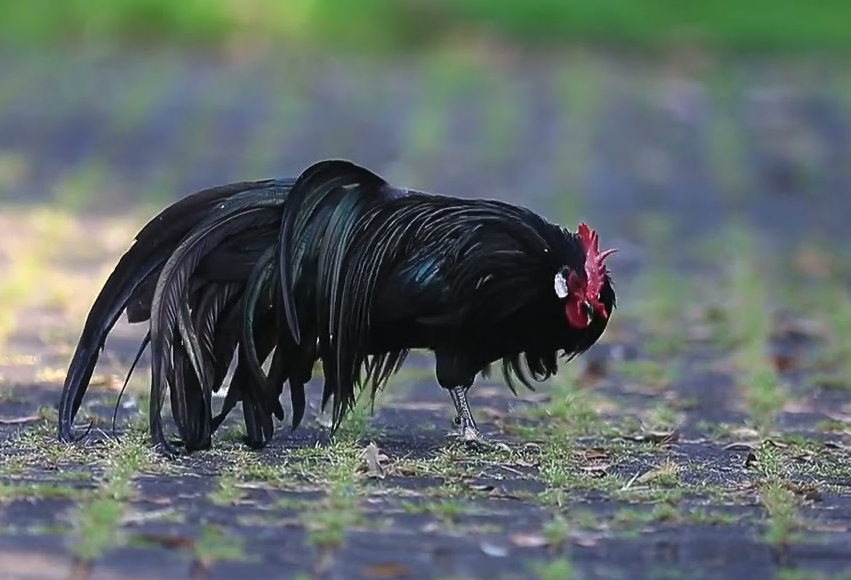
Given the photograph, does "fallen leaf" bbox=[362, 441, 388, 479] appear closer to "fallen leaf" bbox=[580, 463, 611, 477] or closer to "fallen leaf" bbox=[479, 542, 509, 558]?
"fallen leaf" bbox=[580, 463, 611, 477]

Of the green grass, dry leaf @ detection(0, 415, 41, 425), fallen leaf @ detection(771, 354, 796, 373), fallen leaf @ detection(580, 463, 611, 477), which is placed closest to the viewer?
fallen leaf @ detection(580, 463, 611, 477)

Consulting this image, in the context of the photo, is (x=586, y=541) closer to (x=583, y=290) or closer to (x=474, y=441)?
(x=583, y=290)

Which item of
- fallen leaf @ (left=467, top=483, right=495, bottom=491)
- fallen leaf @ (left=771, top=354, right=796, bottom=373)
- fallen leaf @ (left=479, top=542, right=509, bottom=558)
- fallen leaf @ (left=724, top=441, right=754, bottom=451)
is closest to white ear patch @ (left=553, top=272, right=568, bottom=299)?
fallen leaf @ (left=467, top=483, right=495, bottom=491)

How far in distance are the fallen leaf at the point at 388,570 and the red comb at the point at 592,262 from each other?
1621mm

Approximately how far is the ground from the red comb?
0.64 m

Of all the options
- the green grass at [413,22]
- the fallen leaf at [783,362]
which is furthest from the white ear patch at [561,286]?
the green grass at [413,22]

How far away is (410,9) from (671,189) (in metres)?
6.73

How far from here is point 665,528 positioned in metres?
5.02

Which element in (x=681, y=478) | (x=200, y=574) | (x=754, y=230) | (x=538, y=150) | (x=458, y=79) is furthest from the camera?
(x=458, y=79)

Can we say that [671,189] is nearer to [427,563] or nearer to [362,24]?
[362,24]

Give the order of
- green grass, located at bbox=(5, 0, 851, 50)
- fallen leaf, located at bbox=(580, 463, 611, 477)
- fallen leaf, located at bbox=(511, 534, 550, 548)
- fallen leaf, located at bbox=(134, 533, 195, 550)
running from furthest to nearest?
1. green grass, located at bbox=(5, 0, 851, 50)
2. fallen leaf, located at bbox=(580, 463, 611, 477)
3. fallen leaf, located at bbox=(511, 534, 550, 548)
4. fallen leaf, located at bbox=(134, 533, 195, 550)

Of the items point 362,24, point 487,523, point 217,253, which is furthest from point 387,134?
point 487,523

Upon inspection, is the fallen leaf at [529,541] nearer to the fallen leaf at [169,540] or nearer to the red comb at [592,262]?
the fallen leaf at [169,540]

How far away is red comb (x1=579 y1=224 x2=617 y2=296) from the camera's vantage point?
5.86m
